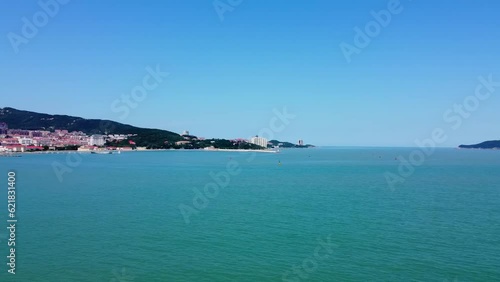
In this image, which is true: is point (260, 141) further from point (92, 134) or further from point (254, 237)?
point (254, 237)

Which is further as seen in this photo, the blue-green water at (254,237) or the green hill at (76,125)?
the green hill at (76,125)

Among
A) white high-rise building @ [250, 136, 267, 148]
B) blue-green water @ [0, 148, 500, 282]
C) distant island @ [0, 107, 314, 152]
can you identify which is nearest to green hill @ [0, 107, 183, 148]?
distant island @ [0, 107, 314, 152]

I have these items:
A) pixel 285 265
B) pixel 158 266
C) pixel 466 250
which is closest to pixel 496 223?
pixel 466 250

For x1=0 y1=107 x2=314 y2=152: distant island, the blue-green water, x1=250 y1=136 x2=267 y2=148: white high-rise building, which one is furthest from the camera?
x1=250 y1=136 x2=267 y2=148: white high-rise building

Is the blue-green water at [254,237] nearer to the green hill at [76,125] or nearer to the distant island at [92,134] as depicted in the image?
the distant island at [92,134]

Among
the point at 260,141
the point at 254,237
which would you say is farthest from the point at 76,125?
the point at 254,237

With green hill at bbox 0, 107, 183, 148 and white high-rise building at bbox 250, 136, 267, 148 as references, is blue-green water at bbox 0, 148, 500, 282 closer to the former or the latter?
green hill at bbox 0, 107, 183, 148

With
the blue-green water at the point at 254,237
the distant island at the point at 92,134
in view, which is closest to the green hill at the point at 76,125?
the distant island at the point at 92,134

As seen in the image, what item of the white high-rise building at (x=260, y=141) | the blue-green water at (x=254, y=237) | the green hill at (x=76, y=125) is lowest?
the blue-green water at (x=254, y=237)

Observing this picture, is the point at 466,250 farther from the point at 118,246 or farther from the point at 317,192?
the point at 317,192
